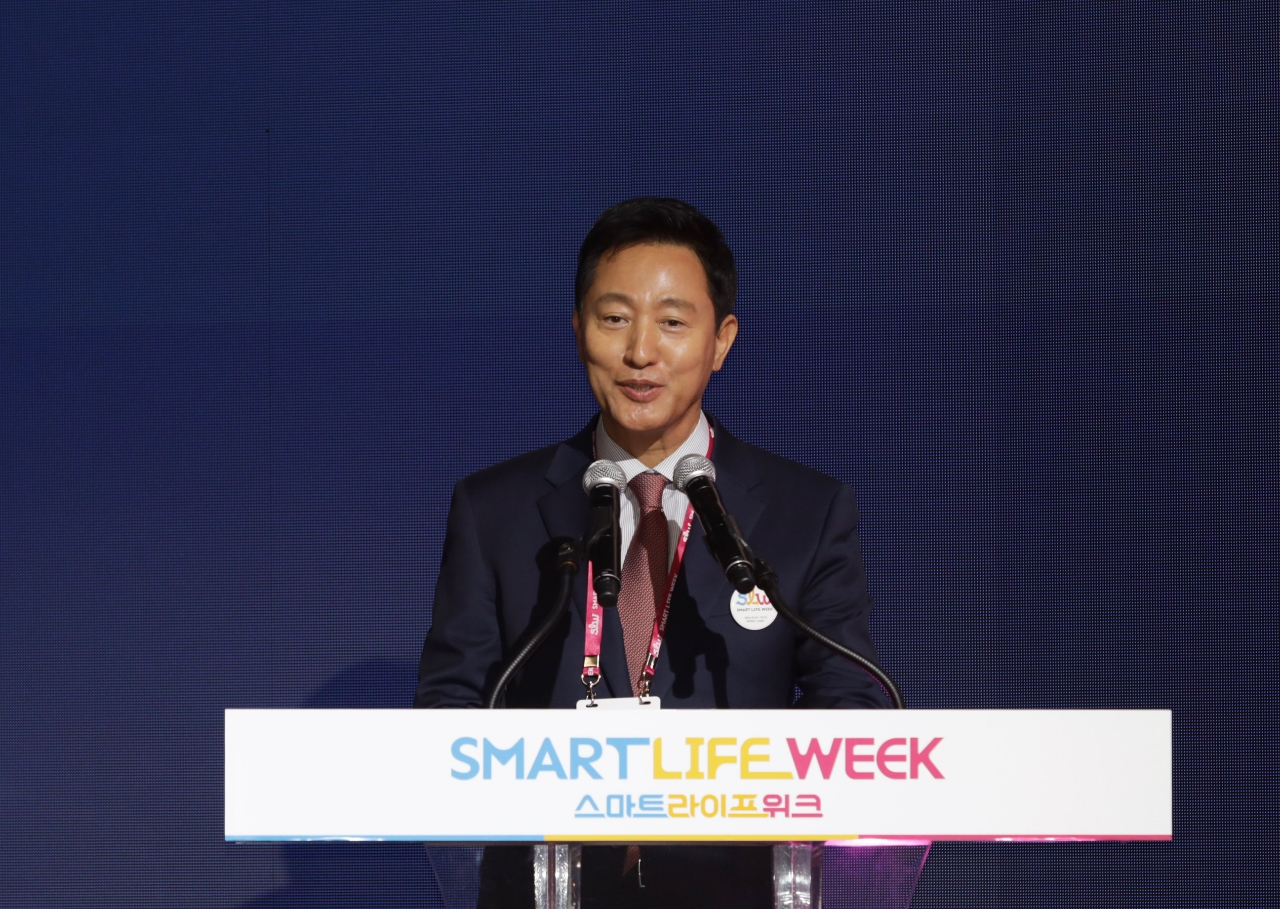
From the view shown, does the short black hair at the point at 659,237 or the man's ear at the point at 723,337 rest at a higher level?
the short black hair at the point at 659,237

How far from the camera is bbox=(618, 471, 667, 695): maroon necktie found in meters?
1.48

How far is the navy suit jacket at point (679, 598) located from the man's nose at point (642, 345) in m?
0.22

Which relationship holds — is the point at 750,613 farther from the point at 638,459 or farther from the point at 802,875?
the point at 802,875

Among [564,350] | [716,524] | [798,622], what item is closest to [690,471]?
[716,524]

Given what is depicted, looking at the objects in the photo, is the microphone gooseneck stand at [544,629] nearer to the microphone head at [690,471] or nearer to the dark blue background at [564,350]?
the microphone head at [690,471]

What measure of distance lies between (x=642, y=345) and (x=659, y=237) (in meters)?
0.17

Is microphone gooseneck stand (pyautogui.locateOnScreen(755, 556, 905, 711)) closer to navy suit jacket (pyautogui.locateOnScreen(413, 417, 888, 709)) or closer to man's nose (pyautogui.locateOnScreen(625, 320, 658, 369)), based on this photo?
navy suit jacket (pyautogui.locateOnScreen(413, 417, 888, 709))

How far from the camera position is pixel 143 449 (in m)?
3.30

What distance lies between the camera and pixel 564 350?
323 cm

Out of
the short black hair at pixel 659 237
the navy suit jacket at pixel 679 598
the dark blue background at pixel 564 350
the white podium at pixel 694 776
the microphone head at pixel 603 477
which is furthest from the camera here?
the dark blue background at pixel 564 350

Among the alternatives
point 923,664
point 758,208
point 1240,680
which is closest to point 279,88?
point 758,208

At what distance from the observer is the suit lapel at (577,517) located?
148 cm

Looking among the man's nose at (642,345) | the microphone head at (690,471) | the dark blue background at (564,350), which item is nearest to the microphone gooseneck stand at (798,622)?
the microphone head at (690,471)

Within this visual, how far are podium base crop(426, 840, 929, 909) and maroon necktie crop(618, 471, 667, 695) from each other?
1.18 feet
